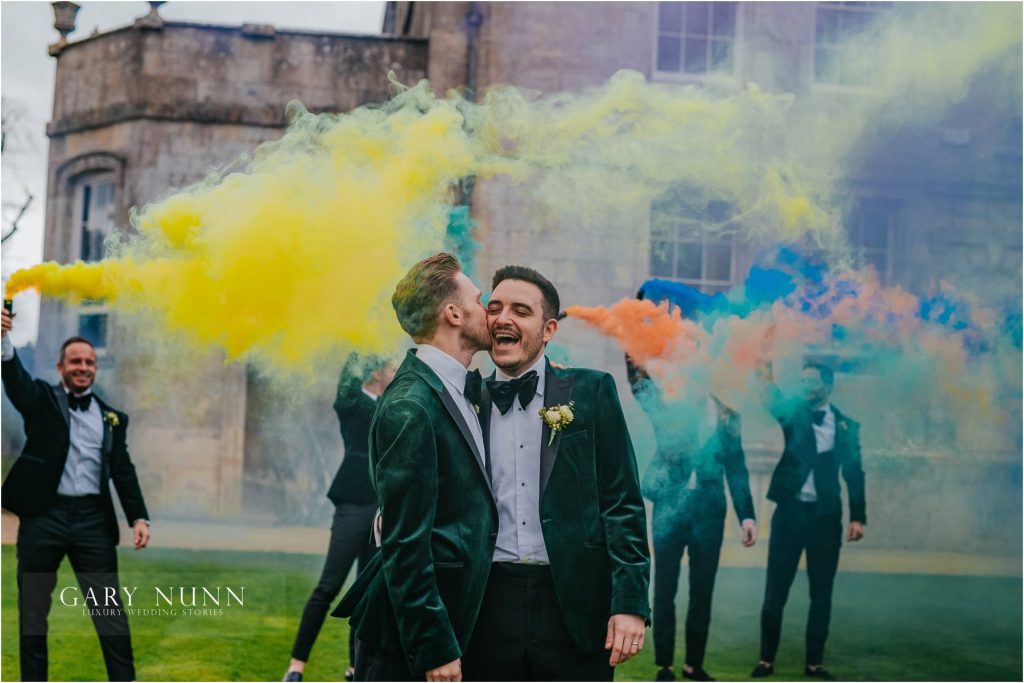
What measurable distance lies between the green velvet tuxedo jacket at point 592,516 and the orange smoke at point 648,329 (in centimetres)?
275

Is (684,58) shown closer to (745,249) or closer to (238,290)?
(745,249)

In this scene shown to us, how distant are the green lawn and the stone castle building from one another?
0.43 m

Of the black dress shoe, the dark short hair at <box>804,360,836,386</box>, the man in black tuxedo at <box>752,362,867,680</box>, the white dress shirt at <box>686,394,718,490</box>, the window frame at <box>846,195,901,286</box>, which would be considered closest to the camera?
the black dress shoe

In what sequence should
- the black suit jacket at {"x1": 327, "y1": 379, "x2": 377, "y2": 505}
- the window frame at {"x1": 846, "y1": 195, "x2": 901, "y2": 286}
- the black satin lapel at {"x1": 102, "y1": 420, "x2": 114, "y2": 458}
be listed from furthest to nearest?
the window frame at {"x1": 846, "y1": 195, "x2": 901, "y2": 286} < the black suit jacket at {"x1": 327, "y1": 379, "x2": 377, "y2": 505} < the black satin lapel at {"x1": 102, "y1": 420, "x2": 114, "y2": 458}

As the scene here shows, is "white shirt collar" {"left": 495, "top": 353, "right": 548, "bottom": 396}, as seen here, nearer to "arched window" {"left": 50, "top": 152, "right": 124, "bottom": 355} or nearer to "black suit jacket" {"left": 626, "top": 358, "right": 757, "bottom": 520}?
"black suit jacket" {"left": 626, "top": 358, "right": 757, "bottom": 520}

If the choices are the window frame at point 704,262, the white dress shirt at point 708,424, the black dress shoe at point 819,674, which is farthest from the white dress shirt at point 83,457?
the black dress shoe at point 819,674

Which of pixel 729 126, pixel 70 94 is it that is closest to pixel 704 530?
pixel 729 126

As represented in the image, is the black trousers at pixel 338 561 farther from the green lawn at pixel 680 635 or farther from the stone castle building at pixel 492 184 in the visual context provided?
the stone castle building at pixel 492 184

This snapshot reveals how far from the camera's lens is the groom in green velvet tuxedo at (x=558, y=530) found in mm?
3535

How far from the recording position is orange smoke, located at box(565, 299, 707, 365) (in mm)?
6562

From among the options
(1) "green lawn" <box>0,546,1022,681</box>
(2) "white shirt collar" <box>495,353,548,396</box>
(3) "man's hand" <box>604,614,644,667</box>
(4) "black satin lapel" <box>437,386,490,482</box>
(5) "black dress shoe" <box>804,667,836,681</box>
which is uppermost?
→ (2) "white shirt collar" <box>495,353,548,396</box>

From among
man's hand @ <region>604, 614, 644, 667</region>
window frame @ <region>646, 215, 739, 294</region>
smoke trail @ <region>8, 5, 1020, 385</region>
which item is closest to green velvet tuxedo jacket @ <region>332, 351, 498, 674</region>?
man's hand @ <region>604, 614, 644, 667</region>

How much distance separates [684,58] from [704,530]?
11.8 feet

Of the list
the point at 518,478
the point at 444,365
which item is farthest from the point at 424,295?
the point at 518,478
